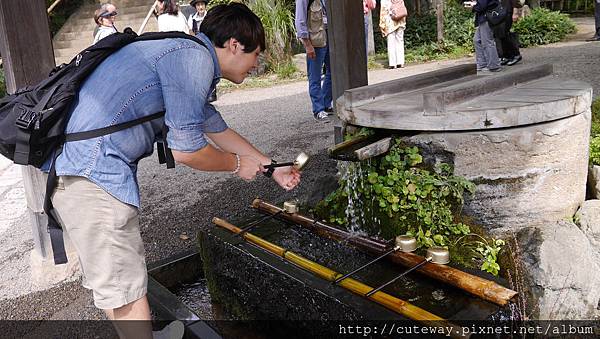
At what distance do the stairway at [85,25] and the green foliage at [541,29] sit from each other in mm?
8721

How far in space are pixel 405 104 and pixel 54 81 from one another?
1757 millimetres

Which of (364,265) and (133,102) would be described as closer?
(133,102)

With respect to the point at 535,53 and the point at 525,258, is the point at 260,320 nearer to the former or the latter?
the point at 525,258

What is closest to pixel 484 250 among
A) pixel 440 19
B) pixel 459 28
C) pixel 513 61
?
pixel 513 61

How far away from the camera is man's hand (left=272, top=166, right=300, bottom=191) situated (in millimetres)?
2498

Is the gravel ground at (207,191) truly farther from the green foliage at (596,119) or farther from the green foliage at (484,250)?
the green foliage at (484,250)

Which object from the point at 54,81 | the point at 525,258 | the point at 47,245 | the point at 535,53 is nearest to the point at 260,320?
the point at 525,258

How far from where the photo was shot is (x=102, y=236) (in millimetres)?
2072

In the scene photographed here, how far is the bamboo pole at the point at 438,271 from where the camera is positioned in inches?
83.1

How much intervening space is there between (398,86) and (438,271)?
148cm

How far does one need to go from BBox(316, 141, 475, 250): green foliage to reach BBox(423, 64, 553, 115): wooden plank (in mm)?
247

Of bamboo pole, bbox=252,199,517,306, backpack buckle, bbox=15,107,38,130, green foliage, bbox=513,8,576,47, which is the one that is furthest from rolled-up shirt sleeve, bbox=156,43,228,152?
green foliage, bbox=513,8,576,47

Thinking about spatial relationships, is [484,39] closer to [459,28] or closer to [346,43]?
[346,43]

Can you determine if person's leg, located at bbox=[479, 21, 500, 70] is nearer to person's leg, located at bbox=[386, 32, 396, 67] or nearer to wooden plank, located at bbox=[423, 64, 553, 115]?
person's leg, located at bbox=[386, 32, 396, 67]
